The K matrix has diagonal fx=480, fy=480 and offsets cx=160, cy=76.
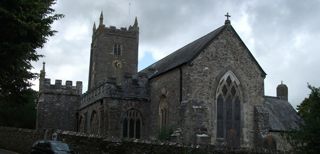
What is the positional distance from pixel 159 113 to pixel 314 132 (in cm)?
1730

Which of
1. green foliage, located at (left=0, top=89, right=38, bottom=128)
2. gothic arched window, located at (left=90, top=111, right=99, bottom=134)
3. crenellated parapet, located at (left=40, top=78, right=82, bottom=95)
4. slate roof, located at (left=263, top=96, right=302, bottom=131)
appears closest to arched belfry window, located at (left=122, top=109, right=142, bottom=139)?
gothic arched window, located at (left=90, top=111, right=99, bottom=134)

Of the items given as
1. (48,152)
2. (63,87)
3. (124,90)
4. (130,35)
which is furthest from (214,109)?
(130,35)

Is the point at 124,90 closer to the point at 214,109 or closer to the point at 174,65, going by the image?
the point at 174,65

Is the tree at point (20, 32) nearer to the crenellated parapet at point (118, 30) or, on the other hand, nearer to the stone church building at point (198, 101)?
the stone church building at point (198, 101)

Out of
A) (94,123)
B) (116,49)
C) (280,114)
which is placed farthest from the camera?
(116,49)

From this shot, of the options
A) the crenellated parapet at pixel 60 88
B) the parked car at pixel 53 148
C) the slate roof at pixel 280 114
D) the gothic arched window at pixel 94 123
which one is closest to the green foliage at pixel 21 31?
the parked car at pixel 53 148

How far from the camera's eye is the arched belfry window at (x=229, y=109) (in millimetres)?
34412

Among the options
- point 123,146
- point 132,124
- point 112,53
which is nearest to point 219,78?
point 132,124

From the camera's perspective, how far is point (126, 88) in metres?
39.2

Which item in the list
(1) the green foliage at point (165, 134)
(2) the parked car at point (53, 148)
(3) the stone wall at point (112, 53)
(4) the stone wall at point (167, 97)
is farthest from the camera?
(3) the stone wall at point (112, 53)

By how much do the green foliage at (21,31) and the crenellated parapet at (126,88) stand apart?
688 inches

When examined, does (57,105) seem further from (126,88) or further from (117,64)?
(117,64)

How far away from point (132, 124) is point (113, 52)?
37206 mm

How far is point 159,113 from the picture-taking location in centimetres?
3781
